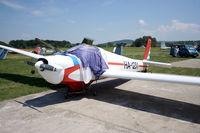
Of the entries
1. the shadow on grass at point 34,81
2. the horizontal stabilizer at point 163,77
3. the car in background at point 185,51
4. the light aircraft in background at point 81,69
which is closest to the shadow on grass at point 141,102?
the light aircraft in background at point 81,69

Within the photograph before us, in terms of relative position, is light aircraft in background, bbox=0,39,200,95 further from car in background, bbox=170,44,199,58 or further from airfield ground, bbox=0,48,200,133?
car in background, bbox=170,44,199,58

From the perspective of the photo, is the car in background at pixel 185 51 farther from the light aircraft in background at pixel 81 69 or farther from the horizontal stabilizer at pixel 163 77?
the horizontal stabilizer at pixel 163 77

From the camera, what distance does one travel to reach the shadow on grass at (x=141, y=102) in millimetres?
5086

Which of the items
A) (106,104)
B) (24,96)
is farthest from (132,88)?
(24,96)

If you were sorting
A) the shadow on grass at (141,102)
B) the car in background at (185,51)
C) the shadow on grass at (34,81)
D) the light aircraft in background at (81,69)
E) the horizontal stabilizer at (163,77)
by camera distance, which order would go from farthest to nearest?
1. the car in background at (185,51)
2. the shadow on grass at (34,81)
3. the light aircraft in background at (81,69)
4. the shadow on grass at (141,102)
5. the horizontal stabilizer at (163,77)

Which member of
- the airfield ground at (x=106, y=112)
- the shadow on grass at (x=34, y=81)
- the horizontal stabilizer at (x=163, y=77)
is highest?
the horizontal stabilizer at (x=163, y=77)

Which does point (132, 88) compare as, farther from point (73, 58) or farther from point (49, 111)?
point (49, 111)

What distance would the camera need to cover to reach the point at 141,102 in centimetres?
609

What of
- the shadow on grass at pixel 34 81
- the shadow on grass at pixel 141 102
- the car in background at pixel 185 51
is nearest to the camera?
the shadow on grass at pixel 141 102

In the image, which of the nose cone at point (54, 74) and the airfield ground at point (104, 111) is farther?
the nose cone at point (54, 74)

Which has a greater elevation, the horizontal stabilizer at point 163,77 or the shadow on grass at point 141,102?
the horizontal stabilizer at point 163,77

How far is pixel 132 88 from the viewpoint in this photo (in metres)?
8.19

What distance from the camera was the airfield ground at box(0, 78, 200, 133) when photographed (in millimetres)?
4145

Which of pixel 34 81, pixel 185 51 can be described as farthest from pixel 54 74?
pixel 185 51
